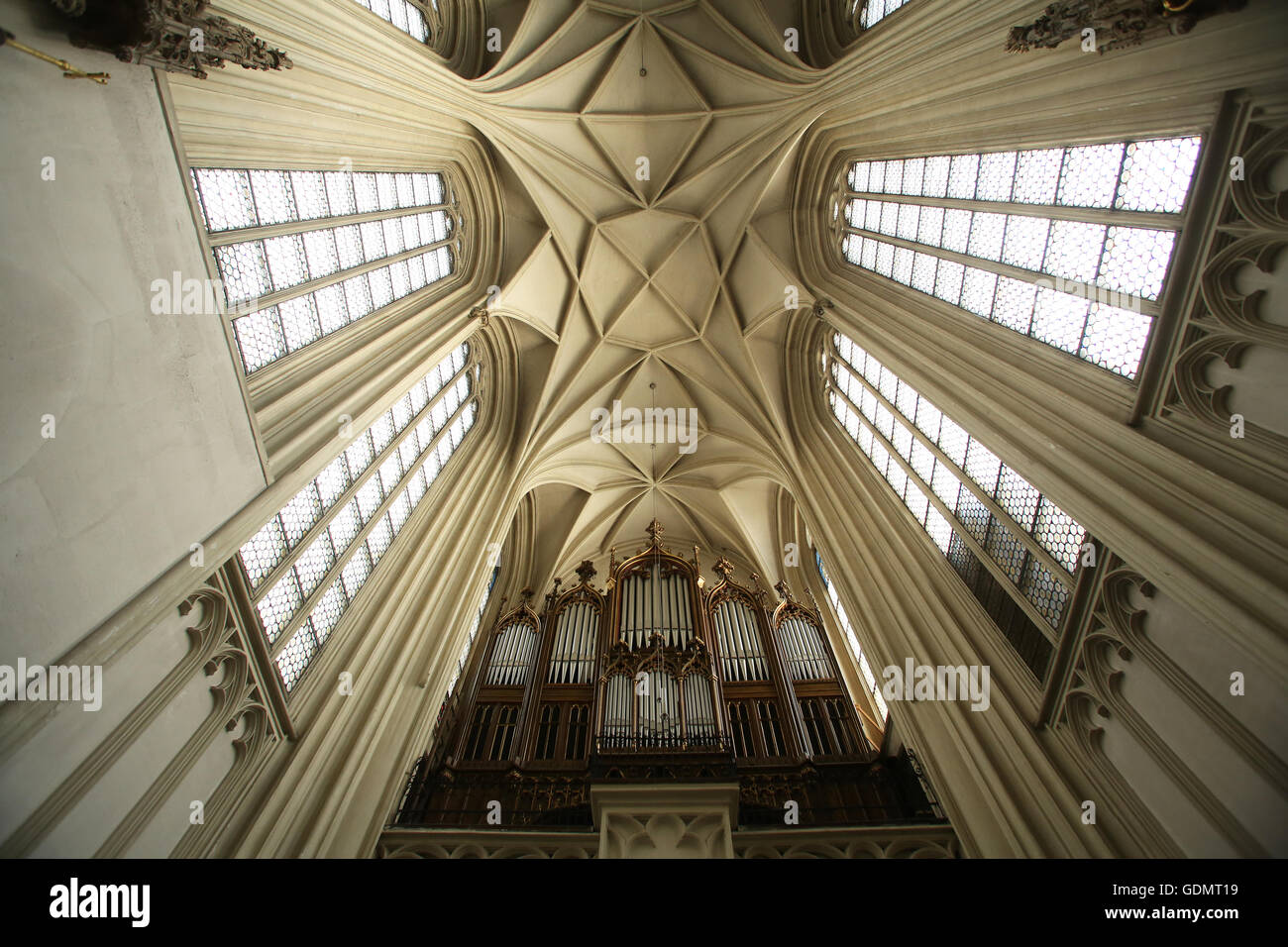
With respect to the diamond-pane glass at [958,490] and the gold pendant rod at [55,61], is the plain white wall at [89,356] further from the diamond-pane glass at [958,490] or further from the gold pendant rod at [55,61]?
the diamond-pane glass at [958,490]

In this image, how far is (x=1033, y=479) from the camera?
7211 mm

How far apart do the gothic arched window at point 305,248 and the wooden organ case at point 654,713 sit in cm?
680

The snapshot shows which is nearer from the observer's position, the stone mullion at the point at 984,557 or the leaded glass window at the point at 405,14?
the stone mullion at the point at 984,557

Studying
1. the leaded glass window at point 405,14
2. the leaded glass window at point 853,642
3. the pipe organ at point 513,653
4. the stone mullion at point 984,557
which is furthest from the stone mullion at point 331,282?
the leaded glass window at point 853,642

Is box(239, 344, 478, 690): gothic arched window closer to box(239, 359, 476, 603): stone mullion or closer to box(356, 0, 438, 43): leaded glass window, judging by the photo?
box(239, 359, 476, 603): stone mullion

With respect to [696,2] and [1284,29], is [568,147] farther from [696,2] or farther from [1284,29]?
[1284,29]

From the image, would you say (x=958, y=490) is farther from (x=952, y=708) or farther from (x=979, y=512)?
(x=952, y=708)

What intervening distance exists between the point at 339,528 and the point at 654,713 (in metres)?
6.26

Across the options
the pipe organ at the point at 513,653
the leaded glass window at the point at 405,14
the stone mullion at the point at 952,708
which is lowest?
the stone mullion at the point at 952,708

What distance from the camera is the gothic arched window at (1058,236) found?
6559 mm

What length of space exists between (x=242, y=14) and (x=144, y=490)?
16.1 feet

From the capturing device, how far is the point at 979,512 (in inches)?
376

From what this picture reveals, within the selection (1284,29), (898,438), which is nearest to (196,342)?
(1284,29)

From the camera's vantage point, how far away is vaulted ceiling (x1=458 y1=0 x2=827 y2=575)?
14.9m
